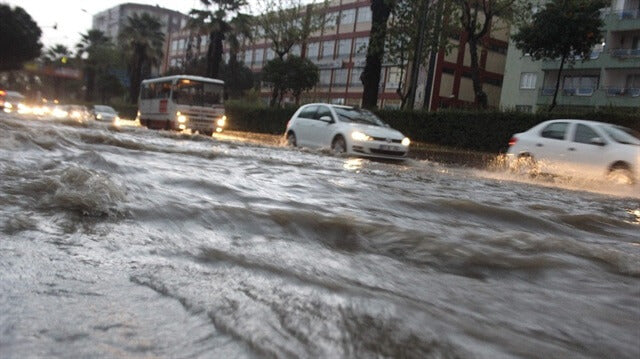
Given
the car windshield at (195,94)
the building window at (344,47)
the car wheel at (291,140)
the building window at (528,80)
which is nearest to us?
the car wheel at (291,140)

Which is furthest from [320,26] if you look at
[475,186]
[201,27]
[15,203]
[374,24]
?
[15,203]

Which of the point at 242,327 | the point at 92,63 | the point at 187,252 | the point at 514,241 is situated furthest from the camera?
the point at 92,63

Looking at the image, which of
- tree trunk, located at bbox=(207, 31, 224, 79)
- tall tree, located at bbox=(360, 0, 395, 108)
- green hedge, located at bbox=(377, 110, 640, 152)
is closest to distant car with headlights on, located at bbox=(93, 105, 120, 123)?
tree trunk, located at bbox=(207, 31, 224, 79)

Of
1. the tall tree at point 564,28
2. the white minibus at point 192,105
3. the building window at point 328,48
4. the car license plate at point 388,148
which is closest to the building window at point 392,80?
the building window at point 328,48

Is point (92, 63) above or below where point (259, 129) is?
above

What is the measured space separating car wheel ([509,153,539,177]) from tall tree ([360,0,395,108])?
1145 centimetres

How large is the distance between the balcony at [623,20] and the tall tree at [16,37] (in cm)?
4613

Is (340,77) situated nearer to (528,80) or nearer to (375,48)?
(528,80)

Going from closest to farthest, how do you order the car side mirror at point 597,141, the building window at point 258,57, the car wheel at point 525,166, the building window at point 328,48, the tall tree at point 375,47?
the car side mirror at point 597,141 → the car wheel at point 525,166 → the tall tree at point 375,47 → the building window at point 328,48 → the building window at point 258,57

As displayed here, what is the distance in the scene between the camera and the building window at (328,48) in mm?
63812

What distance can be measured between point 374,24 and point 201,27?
19924mm

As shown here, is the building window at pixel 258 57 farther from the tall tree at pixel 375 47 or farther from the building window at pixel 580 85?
the tall tree at pixel 375 47

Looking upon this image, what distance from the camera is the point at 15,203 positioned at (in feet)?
11.8

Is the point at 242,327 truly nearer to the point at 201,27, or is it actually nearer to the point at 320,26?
the point at 320,26
